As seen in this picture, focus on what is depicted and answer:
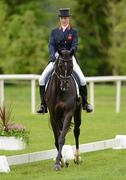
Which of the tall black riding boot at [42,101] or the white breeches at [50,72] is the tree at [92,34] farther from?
the white breeches at [50,72]

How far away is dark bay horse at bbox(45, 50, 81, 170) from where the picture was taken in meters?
11.6

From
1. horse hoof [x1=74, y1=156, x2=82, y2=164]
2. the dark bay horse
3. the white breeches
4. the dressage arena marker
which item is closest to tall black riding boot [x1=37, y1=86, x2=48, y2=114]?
the white breeches

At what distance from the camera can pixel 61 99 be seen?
12.0 metres

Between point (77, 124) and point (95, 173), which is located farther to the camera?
point (77, 124)

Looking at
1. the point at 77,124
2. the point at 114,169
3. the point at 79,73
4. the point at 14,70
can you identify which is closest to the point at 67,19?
the point at 79,73

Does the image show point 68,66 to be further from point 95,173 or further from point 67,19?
point 95,173

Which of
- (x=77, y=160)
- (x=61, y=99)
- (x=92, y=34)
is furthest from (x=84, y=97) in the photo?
(x=92, y=34)

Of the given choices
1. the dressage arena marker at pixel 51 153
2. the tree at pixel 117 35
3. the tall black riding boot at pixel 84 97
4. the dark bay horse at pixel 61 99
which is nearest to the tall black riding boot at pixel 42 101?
the dark bay horse at pixel 61 99

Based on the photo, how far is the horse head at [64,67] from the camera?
11617 millimetres

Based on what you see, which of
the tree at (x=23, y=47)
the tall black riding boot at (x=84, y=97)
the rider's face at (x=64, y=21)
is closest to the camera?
the rider's face at (x=64, y=21)

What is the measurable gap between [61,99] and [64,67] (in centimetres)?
67

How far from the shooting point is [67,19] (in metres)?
12.3

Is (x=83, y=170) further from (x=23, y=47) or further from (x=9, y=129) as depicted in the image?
(x=23, y=47)

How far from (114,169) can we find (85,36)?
45887 mm
